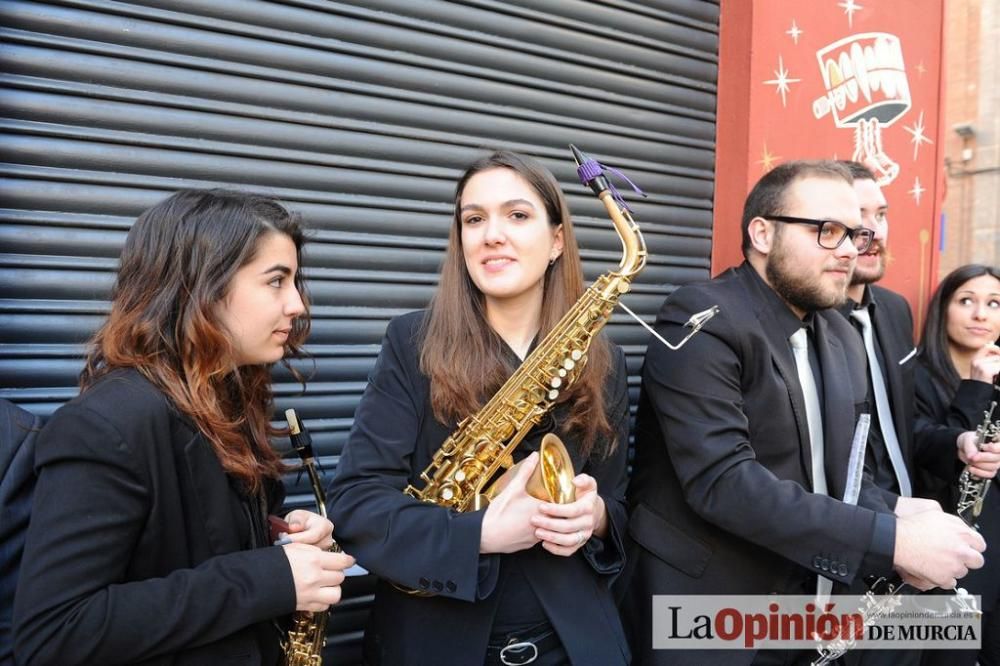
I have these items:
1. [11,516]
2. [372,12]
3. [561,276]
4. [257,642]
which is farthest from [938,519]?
[372,12]

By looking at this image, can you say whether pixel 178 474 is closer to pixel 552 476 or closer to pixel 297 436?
pixel 297 436

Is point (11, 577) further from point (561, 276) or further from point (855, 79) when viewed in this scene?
point (855, 79)

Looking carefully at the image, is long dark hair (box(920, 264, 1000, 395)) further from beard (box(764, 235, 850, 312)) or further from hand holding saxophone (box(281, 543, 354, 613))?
hand holding saxophone (box(281, 543, 354, 613))

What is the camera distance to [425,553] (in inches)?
86.2

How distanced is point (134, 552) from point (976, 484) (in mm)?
3787

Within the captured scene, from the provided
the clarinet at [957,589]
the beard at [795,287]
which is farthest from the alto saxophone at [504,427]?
the clarinet at [957,589]

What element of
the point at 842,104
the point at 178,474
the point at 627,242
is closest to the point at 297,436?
the point at 178,474

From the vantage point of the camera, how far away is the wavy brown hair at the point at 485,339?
98.1 inches

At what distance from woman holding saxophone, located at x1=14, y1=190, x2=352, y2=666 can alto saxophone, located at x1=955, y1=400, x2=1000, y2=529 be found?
10.2ft

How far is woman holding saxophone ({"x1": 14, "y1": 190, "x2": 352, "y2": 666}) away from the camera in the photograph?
5.66 feet

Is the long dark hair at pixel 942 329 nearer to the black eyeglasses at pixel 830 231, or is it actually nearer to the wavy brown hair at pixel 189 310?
the black eyeglasses at pixel 830 231

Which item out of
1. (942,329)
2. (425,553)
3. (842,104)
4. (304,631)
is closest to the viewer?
(425,553)

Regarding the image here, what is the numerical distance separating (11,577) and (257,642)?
68cm

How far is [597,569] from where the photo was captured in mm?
2467
